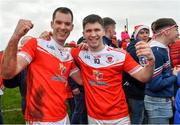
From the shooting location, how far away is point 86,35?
516 centimetres

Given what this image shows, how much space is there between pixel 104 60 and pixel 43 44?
827mm

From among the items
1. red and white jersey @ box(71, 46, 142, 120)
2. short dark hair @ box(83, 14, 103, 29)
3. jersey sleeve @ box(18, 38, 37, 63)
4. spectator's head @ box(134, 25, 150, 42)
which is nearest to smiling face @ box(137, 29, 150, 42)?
spectator's head @ box(134, 25, 150, 42)

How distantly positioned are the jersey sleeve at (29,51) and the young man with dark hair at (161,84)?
6.14 feet

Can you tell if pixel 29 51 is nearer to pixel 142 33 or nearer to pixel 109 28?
pixel 109 28

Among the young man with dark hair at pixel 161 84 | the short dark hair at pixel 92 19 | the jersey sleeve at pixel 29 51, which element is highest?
the short dark hair at pixel 92 19

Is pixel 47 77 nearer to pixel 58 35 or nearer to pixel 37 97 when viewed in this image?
pixel 37 97

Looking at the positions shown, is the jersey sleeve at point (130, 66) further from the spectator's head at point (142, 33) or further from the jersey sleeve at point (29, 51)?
the spectator's head at point (142, 33)

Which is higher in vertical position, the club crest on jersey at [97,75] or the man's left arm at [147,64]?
the man's left arm at [147,64]

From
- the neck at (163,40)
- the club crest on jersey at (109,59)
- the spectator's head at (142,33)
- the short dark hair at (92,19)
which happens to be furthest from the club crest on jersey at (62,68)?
the spectator's head at (142,33)

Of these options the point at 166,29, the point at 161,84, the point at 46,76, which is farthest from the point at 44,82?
the point at 166,29

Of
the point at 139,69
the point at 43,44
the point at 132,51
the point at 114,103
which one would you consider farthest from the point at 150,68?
the point at 132,51

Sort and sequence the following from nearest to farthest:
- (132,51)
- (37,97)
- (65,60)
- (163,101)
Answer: (37,97), (65,60), (163,101), (132,51)

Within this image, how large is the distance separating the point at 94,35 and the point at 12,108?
7678 millimetres

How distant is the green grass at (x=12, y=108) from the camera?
10430 millimetres
